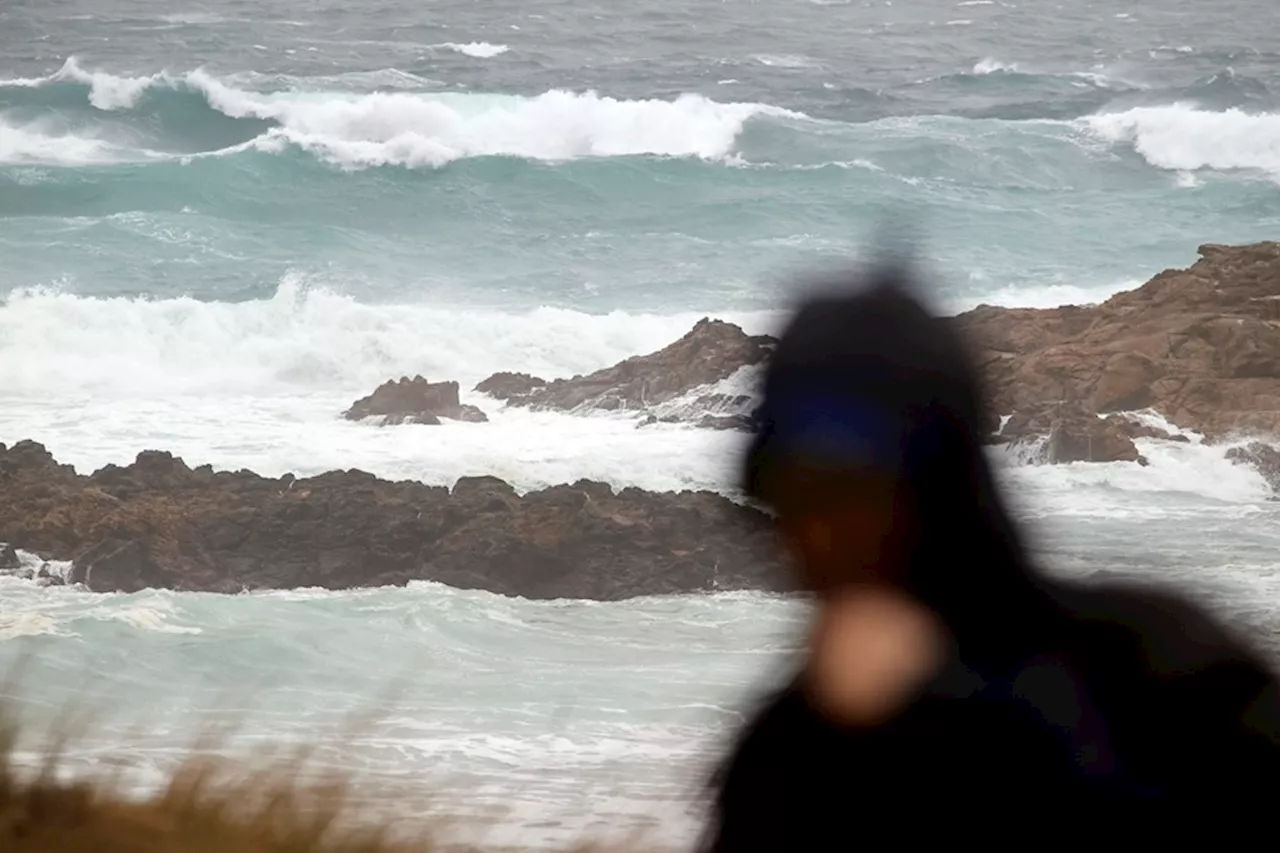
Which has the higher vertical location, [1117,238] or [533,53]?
[533,53]

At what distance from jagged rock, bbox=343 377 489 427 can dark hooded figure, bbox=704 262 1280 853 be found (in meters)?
14.7

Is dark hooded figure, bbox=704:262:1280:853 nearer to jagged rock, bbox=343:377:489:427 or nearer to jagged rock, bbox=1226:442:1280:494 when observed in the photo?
jagged rock, bbox=1226:442:1280:494

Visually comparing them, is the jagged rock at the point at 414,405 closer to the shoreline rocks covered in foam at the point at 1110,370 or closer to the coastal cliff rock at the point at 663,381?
the coastal cliff rock at the point at 663,381

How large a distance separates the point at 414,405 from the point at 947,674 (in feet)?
49.7

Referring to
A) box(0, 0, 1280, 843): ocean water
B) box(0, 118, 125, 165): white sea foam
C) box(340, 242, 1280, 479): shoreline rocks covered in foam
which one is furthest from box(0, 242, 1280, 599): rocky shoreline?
box(0, 118, 125, 165): white sea foam

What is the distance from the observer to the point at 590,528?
11414 mm

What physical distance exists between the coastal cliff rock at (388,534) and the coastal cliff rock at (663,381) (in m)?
3.48

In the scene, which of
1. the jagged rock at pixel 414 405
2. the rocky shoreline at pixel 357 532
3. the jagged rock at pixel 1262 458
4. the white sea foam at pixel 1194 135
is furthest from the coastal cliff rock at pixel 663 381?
the white sea foam at pixel 1194 135

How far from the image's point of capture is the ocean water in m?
15.9

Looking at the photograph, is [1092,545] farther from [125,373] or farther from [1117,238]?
[1117,238]

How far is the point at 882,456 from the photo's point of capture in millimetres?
923

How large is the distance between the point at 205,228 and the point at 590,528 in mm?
15937

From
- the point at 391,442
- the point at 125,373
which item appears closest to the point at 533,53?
the point at 125,373

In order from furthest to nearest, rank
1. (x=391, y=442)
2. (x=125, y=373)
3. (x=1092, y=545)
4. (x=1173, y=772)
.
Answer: (x=125, y=373) → (x=391, y=442) → (x=1092, y=545) → (x=1173, y=772)
